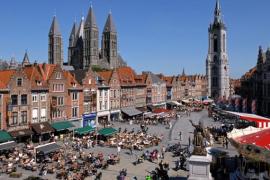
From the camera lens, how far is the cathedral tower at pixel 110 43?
132375 millimetres

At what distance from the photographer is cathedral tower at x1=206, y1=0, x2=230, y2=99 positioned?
13862 cm

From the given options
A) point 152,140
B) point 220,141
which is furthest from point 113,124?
point 220,141

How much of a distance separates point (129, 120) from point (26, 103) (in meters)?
27.9

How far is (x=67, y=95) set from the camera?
55812mm

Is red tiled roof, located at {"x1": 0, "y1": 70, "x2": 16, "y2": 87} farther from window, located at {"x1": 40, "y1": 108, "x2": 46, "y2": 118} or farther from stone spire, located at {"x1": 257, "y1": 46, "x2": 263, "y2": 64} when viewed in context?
stone spire, located at {"x1": 257, "y1": 46, "x2": 263, "y2": 64}

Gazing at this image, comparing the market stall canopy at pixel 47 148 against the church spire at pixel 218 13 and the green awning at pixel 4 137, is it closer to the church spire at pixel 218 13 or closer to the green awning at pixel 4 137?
the green awning at pixel 4 137

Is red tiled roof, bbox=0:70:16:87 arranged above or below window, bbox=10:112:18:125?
above

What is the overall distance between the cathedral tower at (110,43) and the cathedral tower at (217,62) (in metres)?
37.5

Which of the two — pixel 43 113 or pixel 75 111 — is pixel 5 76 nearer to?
pixel 43 113

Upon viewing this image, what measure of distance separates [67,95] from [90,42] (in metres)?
70.6

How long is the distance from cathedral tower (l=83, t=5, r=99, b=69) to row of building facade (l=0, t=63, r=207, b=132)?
38494 millimetres

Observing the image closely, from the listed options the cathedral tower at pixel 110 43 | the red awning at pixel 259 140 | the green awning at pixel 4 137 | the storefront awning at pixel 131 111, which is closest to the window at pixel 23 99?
the green awning at pixel 4 137

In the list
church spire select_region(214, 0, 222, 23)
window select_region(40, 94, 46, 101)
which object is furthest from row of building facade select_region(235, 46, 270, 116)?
church spire select_region(214, 0, 222, 23)

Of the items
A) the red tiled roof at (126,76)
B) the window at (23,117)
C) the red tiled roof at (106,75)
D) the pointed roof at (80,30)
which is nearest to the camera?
the window at (23,117)
